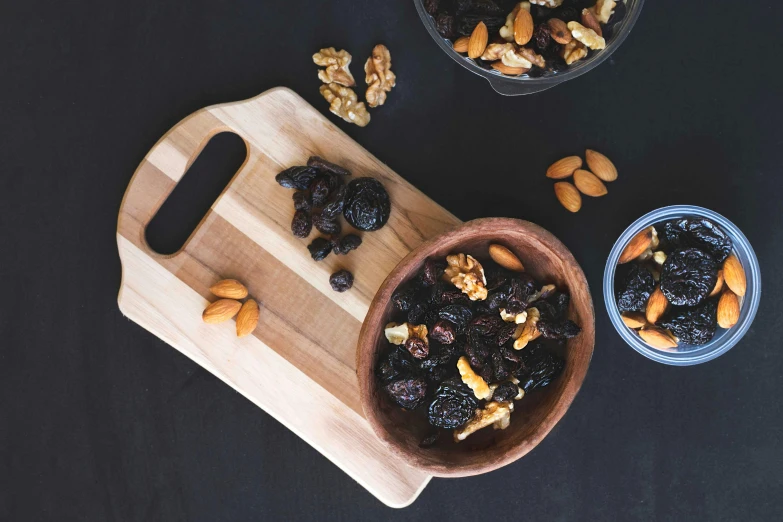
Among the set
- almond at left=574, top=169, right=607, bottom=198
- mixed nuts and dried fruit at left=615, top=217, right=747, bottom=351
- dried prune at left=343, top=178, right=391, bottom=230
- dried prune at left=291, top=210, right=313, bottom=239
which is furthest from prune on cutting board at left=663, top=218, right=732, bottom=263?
dried prune at left=291, top=210, right=313, bottom=239

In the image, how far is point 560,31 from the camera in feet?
3.50

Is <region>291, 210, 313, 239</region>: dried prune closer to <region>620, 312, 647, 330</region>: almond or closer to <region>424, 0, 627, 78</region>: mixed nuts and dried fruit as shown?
<region>424, 0, 627, 78</region>: mixed nuts and dried fruit

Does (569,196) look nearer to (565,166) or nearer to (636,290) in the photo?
(565,166)

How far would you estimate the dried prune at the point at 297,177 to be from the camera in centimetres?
114

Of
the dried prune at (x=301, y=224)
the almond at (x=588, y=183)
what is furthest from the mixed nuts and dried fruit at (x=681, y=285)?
the dried prune at (x=301, y=224)

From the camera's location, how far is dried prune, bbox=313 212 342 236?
1.14m

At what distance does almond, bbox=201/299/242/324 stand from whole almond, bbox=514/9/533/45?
2.14 feet

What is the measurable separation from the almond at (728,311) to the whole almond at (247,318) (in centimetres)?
79

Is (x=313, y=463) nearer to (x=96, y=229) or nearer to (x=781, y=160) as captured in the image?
(x=96, y=229)

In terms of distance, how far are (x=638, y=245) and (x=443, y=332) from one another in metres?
0.36

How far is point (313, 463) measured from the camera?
1257mm

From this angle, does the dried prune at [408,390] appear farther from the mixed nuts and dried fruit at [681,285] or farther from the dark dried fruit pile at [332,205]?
the mixed nuts and dried fruit at [681,285]

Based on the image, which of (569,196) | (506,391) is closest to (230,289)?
(506,391)

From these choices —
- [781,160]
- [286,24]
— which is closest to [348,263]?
[286,24]
